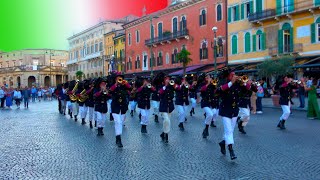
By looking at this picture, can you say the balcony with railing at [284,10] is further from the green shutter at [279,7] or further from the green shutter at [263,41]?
the green shutter at [263,41]

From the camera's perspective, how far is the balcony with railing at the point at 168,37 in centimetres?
4841

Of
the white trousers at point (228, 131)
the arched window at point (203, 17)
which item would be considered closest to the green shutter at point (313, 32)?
the arched window at point (203, 17)

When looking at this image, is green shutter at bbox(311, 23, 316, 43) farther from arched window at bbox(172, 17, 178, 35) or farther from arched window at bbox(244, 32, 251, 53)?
arched window at bbox(172, 17, 178, 35)

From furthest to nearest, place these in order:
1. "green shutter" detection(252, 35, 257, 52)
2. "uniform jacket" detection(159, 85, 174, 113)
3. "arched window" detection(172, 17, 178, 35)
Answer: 1. "arched window" detection(172, 17, 178, 35)
2. "green shutter" detection(252, 35, 257, 52)
3. "uniform jacket" detection(159, 85, 174, 113)

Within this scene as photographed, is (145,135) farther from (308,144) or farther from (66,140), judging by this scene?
(308,144)

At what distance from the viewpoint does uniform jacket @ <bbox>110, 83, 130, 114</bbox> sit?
418 inches

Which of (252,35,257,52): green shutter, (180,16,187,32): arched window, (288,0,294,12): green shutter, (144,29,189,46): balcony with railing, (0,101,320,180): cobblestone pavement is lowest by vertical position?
(0,101,320,180): cobblestone pavement

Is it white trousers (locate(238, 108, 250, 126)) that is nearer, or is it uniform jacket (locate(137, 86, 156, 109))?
white trousers (locate(238, 108, 250, 126))

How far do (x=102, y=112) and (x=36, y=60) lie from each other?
4238 inches

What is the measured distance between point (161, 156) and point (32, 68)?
336 feet

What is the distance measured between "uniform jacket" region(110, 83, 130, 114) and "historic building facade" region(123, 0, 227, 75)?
31.7 m

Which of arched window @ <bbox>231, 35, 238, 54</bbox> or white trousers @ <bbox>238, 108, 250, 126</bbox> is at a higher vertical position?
arched window @ <bbox>231, 35, 238, 54</bbox>

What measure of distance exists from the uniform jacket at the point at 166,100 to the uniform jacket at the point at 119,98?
112 cm

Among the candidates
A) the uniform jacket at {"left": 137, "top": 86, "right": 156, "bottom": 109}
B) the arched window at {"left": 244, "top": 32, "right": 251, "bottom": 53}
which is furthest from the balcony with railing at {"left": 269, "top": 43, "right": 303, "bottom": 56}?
the uniform jacket at {"left": 137, "top": 86, "right": 156, "bottom": 109}
